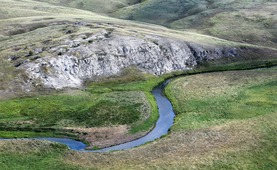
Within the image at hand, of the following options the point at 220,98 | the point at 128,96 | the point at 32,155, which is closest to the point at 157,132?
the point at 128,96

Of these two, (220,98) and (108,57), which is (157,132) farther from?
(108,57)

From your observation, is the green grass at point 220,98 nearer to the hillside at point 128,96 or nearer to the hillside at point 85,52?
the hillside at point 128,96

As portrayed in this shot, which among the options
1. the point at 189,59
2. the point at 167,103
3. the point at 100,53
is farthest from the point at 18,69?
the point at 189,59

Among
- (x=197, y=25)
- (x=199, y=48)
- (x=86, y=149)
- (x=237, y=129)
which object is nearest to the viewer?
(x=86, y=149)

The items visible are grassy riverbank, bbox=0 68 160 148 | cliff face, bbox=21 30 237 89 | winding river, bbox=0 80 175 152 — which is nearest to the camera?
winding river, bbox=0 80 175 152

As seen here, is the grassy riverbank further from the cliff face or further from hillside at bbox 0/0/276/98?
the cliff face

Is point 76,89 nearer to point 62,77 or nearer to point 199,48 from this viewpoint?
point 62,77

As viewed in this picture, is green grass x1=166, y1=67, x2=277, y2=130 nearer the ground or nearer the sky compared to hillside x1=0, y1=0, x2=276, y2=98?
nearer the ground

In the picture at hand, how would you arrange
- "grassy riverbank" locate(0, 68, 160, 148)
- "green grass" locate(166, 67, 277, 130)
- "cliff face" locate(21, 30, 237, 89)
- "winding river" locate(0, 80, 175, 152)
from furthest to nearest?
"cliff face" locate(21, 30, 237, 89)
"green grass" locate(166, 67, 277, 130)
"grassy riverbank" locate(0, 68, 160, 148)
"winding river" locate(0, 80, 175, 152)

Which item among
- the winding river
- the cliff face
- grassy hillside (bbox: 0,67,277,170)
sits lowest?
the winding river

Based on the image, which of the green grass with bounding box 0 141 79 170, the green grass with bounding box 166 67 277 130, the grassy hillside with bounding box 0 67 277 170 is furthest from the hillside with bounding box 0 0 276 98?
the grassy hillside with bounding box 0 67 277 170
